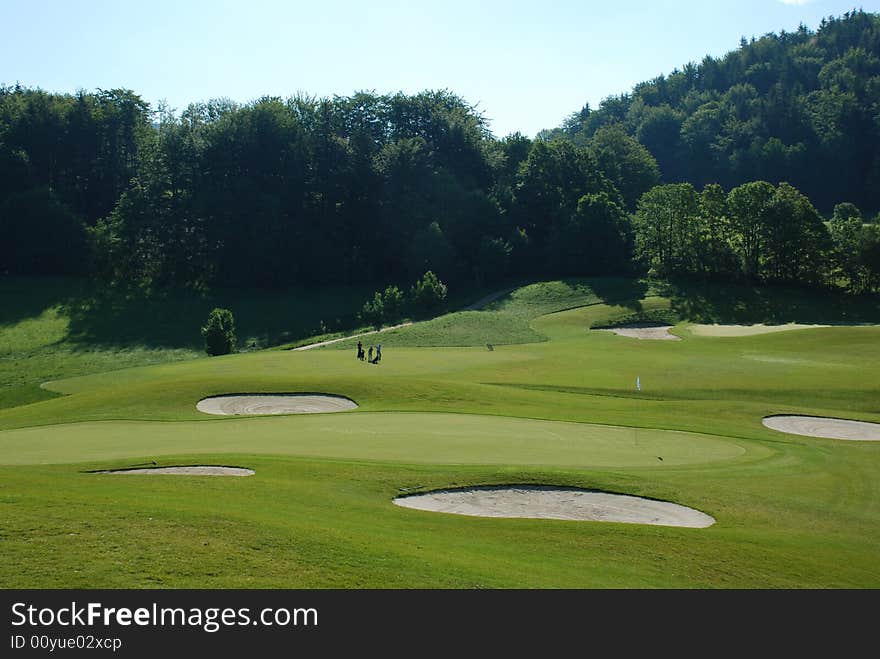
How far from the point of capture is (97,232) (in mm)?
92812

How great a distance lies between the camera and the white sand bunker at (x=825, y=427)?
31.8 meters

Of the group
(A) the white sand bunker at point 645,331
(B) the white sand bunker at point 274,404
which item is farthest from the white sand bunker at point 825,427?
(A) the white sand bunker at point 645,331

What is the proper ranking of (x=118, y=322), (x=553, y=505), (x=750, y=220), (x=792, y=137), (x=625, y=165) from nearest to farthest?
(x=553, y=505) → (x=118, y=322) → (x=750, y=220) → (x=625, y=165) → (x=792, y=137)

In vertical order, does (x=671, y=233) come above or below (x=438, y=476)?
above

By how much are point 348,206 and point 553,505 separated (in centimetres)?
8322

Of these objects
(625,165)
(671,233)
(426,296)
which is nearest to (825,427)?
(426,296)

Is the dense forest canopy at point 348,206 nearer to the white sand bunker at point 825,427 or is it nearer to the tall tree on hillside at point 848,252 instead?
the tall tree on hillside at point 848,252

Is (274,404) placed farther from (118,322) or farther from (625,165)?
(625,165)

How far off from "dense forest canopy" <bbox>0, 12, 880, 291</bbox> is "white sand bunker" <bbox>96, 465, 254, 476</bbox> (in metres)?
71.9

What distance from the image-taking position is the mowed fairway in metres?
13.7

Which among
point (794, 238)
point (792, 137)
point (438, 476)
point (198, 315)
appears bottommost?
point (438, 476)

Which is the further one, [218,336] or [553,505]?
[218,336]

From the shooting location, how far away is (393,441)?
2639cm
